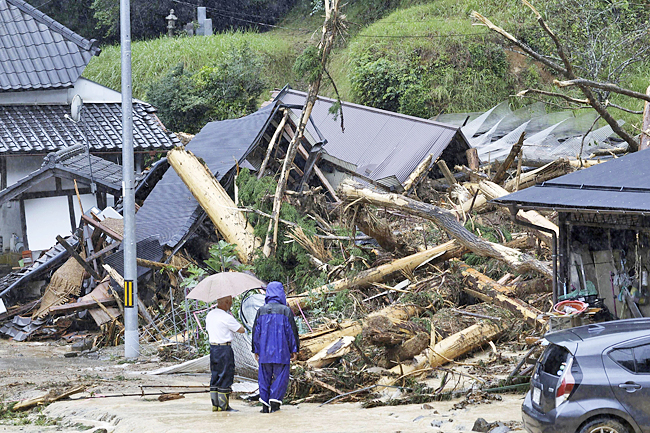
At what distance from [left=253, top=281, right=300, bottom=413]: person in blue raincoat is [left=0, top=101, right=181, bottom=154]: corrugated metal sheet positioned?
37.9 feet

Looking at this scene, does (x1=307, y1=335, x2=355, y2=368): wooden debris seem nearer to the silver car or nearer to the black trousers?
the black trousers

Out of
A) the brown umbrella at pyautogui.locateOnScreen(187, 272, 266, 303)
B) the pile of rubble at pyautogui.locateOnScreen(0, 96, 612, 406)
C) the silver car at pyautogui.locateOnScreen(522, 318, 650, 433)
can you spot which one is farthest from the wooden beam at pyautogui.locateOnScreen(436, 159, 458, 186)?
the silver car at pyautogui.locateOnScreen(522, 318, 650, 433)

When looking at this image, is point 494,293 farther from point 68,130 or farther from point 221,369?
point 68,130

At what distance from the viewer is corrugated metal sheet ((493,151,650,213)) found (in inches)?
301

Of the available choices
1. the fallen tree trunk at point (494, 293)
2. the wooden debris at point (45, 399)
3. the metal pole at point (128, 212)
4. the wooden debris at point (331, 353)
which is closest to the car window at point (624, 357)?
the fallen tree trunk at point (494, 293)

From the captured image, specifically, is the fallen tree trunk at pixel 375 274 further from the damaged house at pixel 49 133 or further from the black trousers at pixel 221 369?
the damaged house at pixel 49 133

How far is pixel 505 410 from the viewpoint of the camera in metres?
7.85

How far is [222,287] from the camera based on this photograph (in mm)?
9047

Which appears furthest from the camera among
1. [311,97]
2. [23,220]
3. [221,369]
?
[23,220]

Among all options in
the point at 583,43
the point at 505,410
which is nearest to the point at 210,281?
the point at 505,410

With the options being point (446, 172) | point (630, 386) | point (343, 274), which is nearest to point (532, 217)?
point (343, 274)

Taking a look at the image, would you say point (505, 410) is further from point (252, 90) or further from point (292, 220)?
point (252, 90)

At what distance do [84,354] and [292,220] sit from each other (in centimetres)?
464

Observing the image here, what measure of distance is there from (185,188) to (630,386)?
39.0ft
